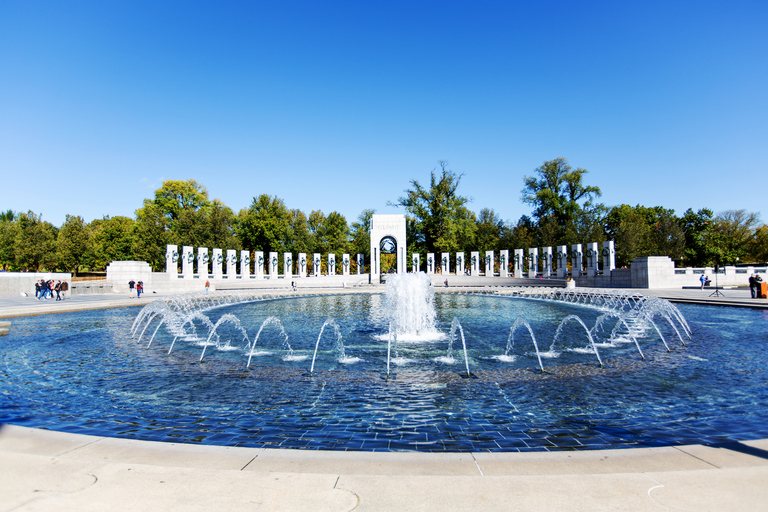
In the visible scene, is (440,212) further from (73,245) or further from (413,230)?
(73,245)

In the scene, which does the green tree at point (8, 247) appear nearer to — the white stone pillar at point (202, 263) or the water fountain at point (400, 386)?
the white stone pillar at point (202, 263)

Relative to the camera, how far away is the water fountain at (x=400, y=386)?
5.46m

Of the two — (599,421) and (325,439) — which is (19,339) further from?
(599,421)

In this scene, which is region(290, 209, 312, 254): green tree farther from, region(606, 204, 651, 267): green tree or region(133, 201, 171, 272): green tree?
region(606, 204, 651, 267): green tree

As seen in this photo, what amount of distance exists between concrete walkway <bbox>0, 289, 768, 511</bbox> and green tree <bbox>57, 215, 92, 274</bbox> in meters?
65.9

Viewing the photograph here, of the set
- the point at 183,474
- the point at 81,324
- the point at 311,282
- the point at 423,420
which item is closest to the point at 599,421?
the point at 423,420

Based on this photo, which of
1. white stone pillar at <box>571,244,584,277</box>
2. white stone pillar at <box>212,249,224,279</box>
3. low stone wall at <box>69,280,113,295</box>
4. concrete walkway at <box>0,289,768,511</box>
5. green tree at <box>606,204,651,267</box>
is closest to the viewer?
concrete walkway at <box>0,289,768,511</box>

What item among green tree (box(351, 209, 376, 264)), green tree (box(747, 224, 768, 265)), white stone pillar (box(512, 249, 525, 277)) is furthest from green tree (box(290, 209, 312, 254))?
green tree (box(747, 224, 768, 265))

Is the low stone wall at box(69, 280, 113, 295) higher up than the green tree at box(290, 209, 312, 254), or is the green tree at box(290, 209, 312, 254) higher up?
the green tree at box(290, 209, 312, 254)

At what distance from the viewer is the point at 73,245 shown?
58375 millimetres

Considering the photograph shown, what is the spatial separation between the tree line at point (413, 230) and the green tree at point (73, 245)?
0.13 meters

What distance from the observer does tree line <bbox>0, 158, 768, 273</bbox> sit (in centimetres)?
5425

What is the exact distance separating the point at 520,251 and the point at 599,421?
43.5 meters

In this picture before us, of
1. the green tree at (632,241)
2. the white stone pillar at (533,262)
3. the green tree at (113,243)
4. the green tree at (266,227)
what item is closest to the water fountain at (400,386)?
the white stone pillar at (533,262)
